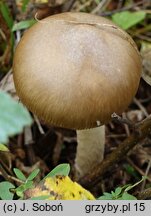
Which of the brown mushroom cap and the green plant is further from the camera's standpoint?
the brown mushroom cap

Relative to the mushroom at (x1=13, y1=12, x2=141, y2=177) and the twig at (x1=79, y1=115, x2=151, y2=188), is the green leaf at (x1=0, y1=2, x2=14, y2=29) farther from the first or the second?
the twig at (x1=79, y1=115, x2=151, y2=188)

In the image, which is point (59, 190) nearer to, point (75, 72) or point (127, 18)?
point (75, 72)

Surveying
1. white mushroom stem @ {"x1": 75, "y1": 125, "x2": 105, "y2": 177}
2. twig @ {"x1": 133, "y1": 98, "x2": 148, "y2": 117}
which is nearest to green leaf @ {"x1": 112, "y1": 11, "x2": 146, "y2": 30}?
twig @ {"x1": 133, "y1": 98, "x2": 148, "y2": 117}

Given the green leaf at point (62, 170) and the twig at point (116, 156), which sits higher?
the green leaf at point (62, 170)

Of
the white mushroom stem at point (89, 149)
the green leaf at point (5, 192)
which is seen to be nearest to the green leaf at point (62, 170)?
the green leaf at point (5, 192)

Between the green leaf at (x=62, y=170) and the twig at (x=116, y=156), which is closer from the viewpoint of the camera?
the green leaf at (x=62, y=170)

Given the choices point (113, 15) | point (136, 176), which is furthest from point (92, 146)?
point (113, 15)

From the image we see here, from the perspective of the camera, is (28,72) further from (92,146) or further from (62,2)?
(62,2)

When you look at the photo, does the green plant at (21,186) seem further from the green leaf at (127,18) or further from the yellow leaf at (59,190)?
the green leaf at (127,18)
